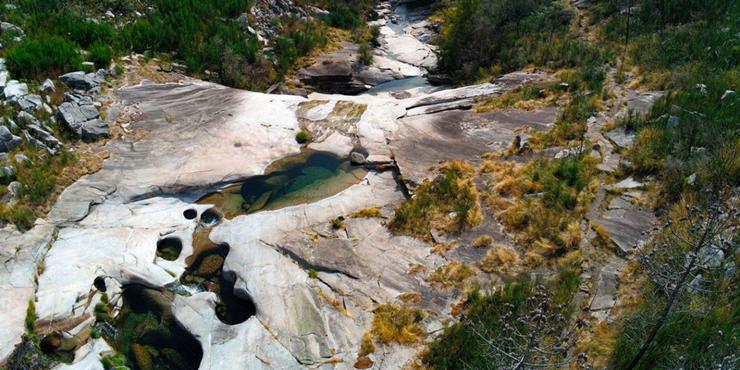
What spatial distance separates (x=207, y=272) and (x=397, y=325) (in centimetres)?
392

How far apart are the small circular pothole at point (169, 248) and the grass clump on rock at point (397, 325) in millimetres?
4351

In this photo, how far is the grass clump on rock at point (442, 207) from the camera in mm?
10188

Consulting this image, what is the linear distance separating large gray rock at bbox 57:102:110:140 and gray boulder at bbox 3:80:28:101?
0.95 metres

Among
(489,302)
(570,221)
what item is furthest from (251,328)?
(570,221)

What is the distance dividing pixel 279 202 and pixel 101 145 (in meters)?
4.97

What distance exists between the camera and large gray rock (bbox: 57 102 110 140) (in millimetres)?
12234

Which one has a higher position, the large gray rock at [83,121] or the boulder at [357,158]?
the large gray rock at [83,121]

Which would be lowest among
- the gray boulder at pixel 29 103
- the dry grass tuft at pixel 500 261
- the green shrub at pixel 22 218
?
the dry grass tuft at pixel 500 261

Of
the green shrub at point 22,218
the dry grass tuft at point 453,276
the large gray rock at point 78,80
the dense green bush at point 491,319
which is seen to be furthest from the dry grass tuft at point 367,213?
the large gray rock at point 78,80

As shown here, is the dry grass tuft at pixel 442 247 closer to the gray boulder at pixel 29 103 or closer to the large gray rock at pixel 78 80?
the gray boulder at pixel 29 103

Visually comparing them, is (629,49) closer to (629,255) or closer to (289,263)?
(629,255)

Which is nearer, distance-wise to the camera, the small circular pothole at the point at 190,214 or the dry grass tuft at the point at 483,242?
the dry grass tuft at the point at 483,242

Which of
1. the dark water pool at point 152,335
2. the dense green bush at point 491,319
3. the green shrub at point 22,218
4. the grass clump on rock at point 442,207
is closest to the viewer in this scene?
the dense green bush at point 491,319

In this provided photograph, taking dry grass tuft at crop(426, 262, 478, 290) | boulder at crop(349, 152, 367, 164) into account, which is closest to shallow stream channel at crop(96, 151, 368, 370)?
boulder at crop(349, 152, 367, 164)
